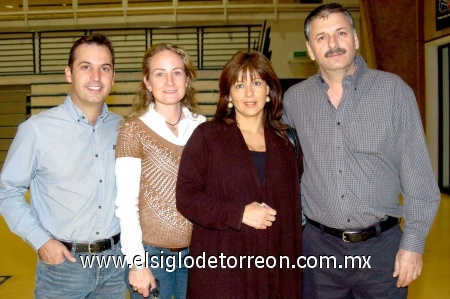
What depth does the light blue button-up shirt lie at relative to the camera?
2014 mm

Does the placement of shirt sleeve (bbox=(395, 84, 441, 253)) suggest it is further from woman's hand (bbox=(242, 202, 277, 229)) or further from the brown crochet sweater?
the brown crochet sweater

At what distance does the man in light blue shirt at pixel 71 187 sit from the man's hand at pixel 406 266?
4.02 ft

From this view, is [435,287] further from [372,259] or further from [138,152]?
[138,152]

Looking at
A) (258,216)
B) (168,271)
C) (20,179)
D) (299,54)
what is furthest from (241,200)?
(299,54)

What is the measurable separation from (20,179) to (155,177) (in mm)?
567

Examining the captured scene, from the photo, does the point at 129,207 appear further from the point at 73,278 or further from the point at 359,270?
the point at 359,270

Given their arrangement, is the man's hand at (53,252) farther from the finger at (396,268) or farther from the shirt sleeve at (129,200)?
the finger at (396,268)

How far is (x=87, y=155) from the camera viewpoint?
2.10 m

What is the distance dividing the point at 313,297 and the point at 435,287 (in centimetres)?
221

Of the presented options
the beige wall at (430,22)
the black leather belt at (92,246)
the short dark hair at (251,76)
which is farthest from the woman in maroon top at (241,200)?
the beige wall at (430,22)

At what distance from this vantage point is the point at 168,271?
2.07 metres

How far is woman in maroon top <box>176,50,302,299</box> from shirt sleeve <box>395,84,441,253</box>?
48 centimetres

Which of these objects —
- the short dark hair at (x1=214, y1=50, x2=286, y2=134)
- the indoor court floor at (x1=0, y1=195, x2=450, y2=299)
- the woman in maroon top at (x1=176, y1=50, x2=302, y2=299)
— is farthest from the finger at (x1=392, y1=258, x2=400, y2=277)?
the indoor court floor at (x1=0, y1=195, x2=450, y2=299)

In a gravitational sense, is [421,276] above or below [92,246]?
below
